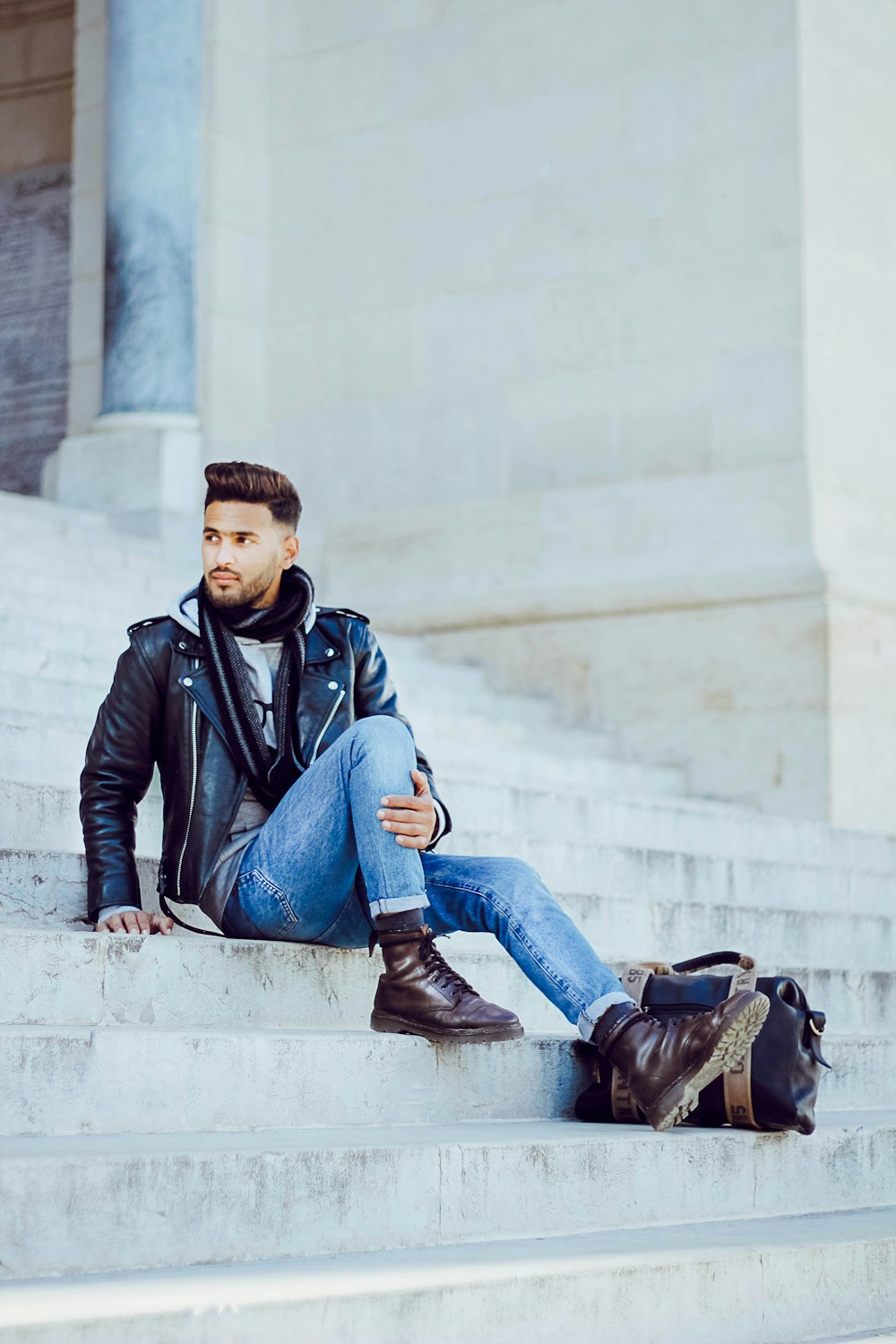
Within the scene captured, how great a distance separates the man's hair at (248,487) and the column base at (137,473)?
546cm

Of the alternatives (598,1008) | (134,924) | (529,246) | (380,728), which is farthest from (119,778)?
(529,246)

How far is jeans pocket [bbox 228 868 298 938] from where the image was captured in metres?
4.32

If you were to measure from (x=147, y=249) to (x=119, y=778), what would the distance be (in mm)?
6653

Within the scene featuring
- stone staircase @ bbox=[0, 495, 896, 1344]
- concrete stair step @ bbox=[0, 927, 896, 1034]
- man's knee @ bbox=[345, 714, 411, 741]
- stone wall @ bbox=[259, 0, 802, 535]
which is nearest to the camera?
stone staircase @ bbox=[0, 495, 896, 1344]

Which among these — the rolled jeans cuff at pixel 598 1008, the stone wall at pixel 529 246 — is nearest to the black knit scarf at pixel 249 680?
the rolled jeans cuff at pixel 598 1008

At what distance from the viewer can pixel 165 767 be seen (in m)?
4.46

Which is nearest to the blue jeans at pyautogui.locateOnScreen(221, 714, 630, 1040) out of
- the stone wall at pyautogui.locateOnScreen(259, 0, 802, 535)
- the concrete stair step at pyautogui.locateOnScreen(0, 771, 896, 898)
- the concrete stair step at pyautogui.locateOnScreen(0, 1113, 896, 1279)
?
the concrete stair step at pyautogui.locateOnScreen(0, 1113, 896, 1279)

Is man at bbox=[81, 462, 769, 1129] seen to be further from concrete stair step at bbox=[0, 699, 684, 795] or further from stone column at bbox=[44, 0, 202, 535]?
stone column at bbox=[44, 0, 202, 535]

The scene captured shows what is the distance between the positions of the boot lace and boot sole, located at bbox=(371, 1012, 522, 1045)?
0.09 m

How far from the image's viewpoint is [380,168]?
10695mm

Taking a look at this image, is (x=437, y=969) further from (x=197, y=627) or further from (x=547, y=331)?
(x=547, y=331)

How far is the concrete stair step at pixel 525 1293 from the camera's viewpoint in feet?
9.41

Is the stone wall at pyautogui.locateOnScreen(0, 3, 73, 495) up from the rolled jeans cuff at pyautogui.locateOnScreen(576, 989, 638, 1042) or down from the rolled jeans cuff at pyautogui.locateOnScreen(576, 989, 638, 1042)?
up

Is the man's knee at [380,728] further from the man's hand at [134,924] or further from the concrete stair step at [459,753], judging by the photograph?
the concrete stair step at [459,753]
